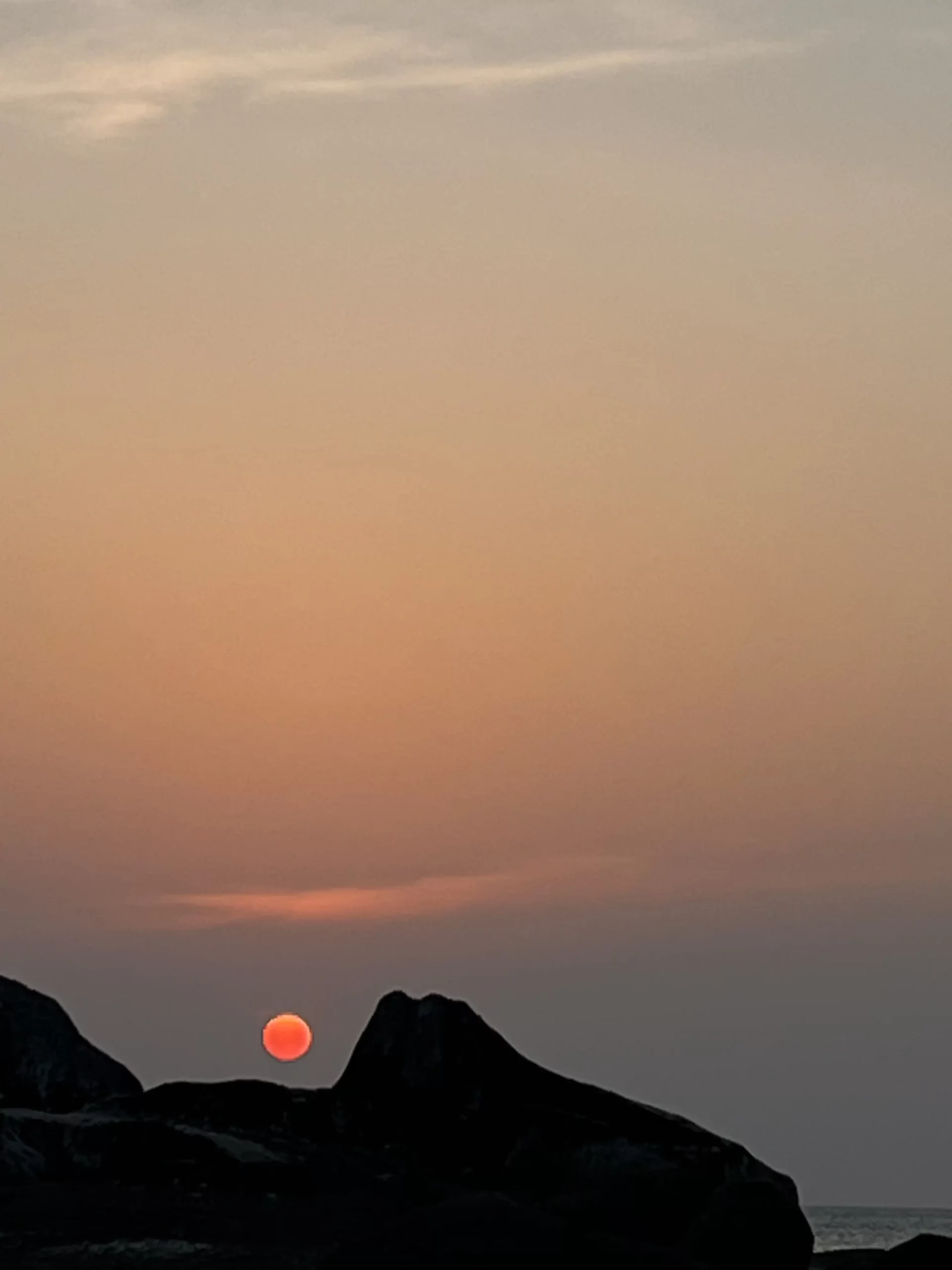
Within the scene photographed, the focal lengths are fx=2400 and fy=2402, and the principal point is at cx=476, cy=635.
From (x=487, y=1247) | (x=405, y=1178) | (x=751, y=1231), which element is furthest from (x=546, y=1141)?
(x=487, y=1247)

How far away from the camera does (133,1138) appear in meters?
36.6

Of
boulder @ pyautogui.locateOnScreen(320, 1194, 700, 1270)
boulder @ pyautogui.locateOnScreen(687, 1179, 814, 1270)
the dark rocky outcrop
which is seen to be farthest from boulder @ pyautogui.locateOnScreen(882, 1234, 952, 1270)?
boulder @ pyautogui.locateOnScreen(320, 1194, 700, 1270)

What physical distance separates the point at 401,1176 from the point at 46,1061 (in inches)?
→ 444

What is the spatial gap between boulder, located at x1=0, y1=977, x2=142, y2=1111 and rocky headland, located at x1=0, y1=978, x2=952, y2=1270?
2.63 m

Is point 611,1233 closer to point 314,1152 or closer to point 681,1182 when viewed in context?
point 681,1182

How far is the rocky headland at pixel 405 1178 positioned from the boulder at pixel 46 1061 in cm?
263

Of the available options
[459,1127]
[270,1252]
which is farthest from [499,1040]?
[270,1252]

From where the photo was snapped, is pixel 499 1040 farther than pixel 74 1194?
Yes

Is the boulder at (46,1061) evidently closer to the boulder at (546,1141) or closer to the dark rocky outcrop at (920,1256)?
the boulder at (546,1141)

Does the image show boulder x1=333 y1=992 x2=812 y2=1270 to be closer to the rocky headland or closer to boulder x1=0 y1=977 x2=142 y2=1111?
the rocky headland

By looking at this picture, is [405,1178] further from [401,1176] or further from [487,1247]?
[487,1247]

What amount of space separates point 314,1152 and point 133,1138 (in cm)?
278

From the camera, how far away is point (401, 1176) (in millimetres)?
37406

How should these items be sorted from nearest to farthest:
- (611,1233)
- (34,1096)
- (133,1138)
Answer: (611,1233), (133,1138), (34,1096)
